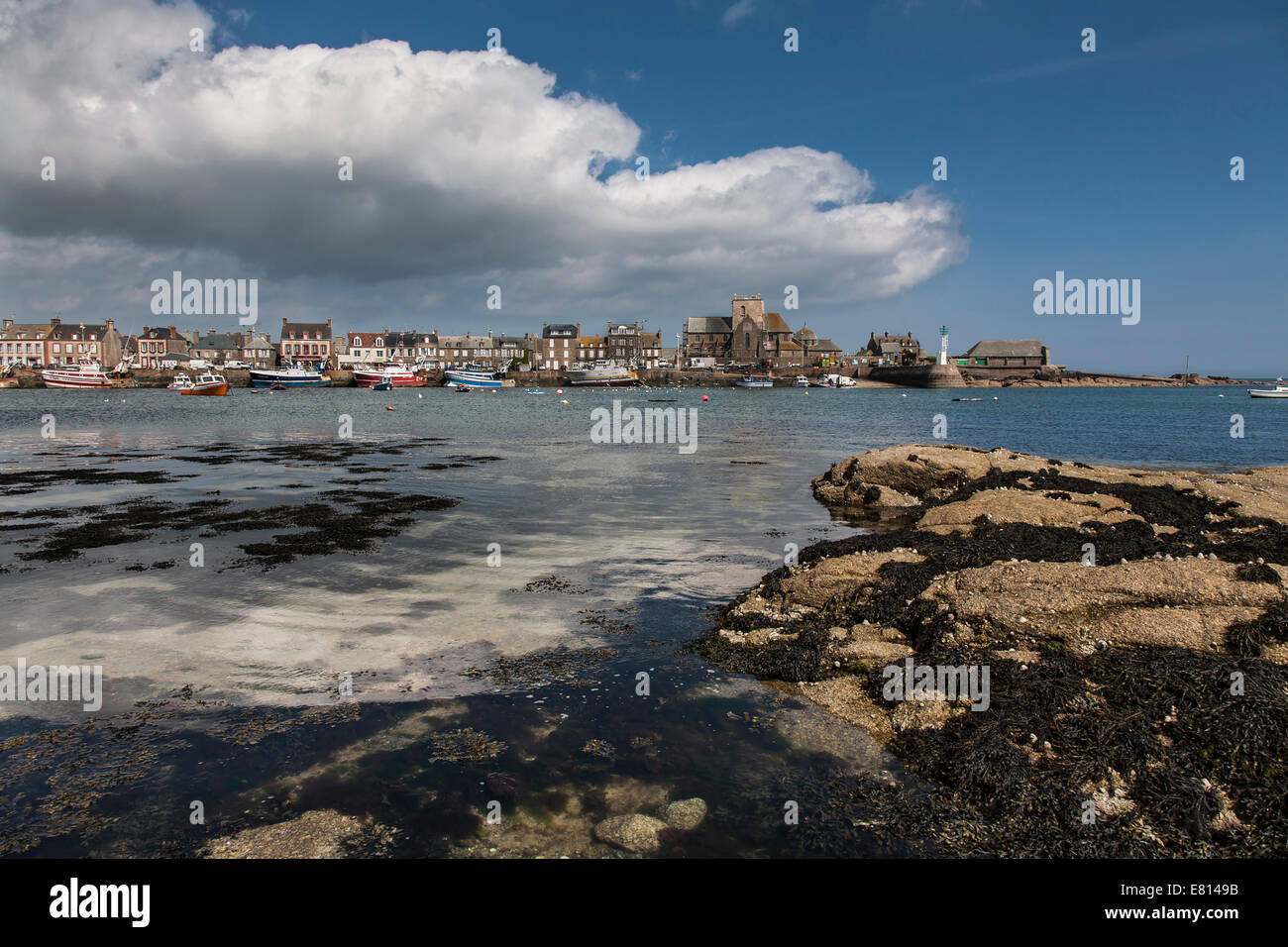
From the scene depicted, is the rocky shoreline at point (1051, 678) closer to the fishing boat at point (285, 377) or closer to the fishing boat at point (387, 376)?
the fishing boat at point (387, 376)

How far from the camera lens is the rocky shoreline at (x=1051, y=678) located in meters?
4.82

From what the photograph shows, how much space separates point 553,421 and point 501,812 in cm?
5020

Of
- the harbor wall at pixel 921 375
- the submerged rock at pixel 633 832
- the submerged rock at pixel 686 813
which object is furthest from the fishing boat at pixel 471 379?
the submerged rock at pixel 633 832

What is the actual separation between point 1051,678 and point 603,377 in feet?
435

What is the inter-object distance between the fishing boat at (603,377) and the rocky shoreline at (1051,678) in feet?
415

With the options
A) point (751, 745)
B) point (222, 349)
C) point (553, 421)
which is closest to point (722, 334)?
point (222, 349)

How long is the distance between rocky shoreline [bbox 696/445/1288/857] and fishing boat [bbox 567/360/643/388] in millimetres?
126381

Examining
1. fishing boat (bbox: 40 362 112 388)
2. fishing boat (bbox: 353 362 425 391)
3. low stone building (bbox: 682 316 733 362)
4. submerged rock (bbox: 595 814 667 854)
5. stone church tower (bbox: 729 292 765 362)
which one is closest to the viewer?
submerged rock (bbox: 595 814 667 854)

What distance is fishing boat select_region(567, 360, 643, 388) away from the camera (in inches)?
5364

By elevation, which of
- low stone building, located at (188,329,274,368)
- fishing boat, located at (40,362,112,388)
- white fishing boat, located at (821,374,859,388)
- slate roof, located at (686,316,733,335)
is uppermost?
slate roof, located at (686,316,733,335)

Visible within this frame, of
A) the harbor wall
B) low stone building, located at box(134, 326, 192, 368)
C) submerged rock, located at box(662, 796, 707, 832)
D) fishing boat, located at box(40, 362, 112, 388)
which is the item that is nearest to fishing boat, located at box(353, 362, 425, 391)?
fishing boat, located at box(40, 362, 112, 388)

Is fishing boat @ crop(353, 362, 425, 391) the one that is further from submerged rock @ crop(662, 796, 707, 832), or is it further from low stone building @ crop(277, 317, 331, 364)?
submerged rock @ crop(662, 796, 707, 832)

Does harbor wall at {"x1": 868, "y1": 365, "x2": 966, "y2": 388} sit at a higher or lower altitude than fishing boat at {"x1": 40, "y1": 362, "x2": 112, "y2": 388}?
higher
